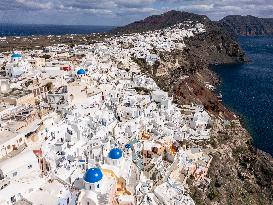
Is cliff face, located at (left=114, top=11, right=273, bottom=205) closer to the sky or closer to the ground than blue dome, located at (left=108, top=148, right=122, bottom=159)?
closer to the ground

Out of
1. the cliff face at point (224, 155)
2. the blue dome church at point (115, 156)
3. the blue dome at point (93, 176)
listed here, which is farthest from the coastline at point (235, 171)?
the blue dome at point (93, 176)

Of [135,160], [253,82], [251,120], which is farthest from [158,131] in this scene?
[253,82]

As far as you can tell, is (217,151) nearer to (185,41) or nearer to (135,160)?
(135,160)

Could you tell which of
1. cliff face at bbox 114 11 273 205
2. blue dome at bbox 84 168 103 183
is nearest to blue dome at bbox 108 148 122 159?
blue dome at bbox 84 168 103 183

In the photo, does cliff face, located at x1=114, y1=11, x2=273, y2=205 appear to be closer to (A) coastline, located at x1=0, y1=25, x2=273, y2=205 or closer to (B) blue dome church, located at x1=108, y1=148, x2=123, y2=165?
(A) coastline, located at x1=0, y1=25, x2=273, y2=205

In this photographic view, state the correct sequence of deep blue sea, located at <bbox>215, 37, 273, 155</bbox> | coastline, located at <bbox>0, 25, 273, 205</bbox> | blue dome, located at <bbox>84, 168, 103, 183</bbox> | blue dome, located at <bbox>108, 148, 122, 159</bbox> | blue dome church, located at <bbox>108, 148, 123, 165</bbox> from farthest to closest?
deep blue sea, located at <bbox>215, 37, 273, 155</bbox>
coastline, located at <bbox>0, 25, 273, 205</bbox>
blue dome, located at <bbox>108, 148, 122, 159</bbox>
blue dome church, located at <bbox>108, 148, 123, 165</bbox>
blue dome, located at <bbox>84, 168, 103, 183</bbox>

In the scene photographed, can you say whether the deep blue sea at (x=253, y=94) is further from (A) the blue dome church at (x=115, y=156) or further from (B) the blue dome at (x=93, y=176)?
(B) the blue dome at (x=93, y=176)

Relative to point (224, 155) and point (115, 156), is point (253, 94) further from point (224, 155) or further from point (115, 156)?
point (115, 156)

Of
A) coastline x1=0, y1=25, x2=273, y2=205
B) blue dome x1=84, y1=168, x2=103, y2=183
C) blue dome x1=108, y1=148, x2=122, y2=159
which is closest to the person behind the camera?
blue dome x1=84, y1=168, x2=103, y2=183

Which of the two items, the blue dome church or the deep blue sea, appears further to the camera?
the deep blue sea
